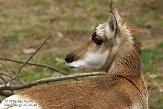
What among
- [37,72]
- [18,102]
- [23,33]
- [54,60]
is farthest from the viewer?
[23,33]

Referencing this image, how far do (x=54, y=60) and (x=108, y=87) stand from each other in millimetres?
4514

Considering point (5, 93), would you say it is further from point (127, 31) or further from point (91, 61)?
point (127, 31)

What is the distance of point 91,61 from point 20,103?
1.15m

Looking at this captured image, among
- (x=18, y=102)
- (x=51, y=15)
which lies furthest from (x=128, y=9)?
(x=18, y=102)

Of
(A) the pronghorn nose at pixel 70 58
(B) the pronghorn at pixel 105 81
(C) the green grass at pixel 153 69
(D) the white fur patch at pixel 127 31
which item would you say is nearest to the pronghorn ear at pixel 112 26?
(B) the pronghorn at pixel 105 81

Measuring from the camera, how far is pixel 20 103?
4809 mm

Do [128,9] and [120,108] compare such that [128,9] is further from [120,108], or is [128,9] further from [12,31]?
[120,108]

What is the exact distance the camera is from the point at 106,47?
5.63 metres

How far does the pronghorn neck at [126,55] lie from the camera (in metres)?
5.52

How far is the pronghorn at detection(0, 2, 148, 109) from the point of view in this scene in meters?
4.90

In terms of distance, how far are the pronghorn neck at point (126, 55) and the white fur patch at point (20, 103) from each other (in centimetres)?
105

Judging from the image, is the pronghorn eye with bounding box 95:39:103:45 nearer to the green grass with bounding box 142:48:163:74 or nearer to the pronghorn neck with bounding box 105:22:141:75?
the pronghorn neck with bounding box 105:22:141:75

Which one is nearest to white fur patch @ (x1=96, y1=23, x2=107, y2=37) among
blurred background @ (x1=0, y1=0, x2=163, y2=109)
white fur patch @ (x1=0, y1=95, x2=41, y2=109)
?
white fur patch @ (x1=0, y1=95, x2=41, y2=109)

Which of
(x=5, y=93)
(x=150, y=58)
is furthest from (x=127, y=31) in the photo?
(x=150, y=58)
